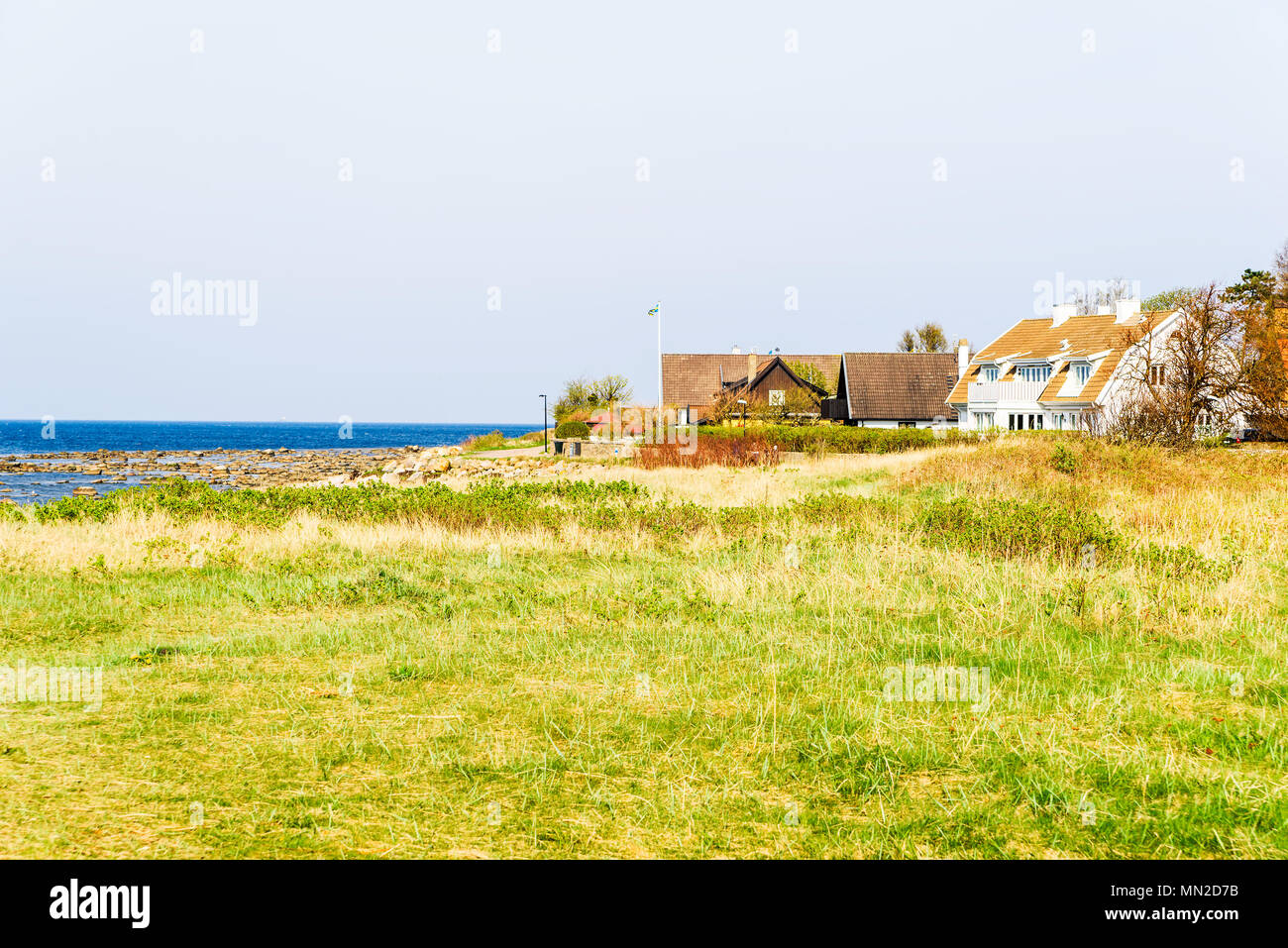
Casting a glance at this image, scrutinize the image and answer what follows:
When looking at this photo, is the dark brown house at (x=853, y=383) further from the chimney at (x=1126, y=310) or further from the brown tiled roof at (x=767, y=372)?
the chimney at (x=1126, y=310)

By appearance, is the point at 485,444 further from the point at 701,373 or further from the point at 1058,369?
the point at 1058,369

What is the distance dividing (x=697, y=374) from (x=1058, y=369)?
2647 cm

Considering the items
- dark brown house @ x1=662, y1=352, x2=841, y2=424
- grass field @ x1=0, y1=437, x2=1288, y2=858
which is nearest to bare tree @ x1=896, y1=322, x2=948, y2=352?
dark brown house @ x1=662, y1=352, x2=841, y2=424

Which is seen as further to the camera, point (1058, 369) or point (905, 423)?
point (905, 423)

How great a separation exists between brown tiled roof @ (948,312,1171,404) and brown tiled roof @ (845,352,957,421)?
5.42m

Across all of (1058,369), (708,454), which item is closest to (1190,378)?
(708,454)

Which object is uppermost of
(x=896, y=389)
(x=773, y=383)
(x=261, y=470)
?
(x=773, y=383)

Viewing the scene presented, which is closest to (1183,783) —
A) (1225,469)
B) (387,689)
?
(387,689)

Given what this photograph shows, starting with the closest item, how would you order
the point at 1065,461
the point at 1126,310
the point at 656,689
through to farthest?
the point at 656,689, the point at 1065,461, the point at 1126,310

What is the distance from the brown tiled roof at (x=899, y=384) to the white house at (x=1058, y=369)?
505 centimetres

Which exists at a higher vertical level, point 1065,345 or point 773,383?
point 1065,345

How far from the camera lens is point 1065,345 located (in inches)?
1921

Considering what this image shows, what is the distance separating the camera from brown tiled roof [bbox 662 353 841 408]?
6601 cm

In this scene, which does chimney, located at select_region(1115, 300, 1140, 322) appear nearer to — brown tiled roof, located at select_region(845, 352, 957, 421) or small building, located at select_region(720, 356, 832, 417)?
brown tiled roof, located at select_region(845, 352, 957, 421)
